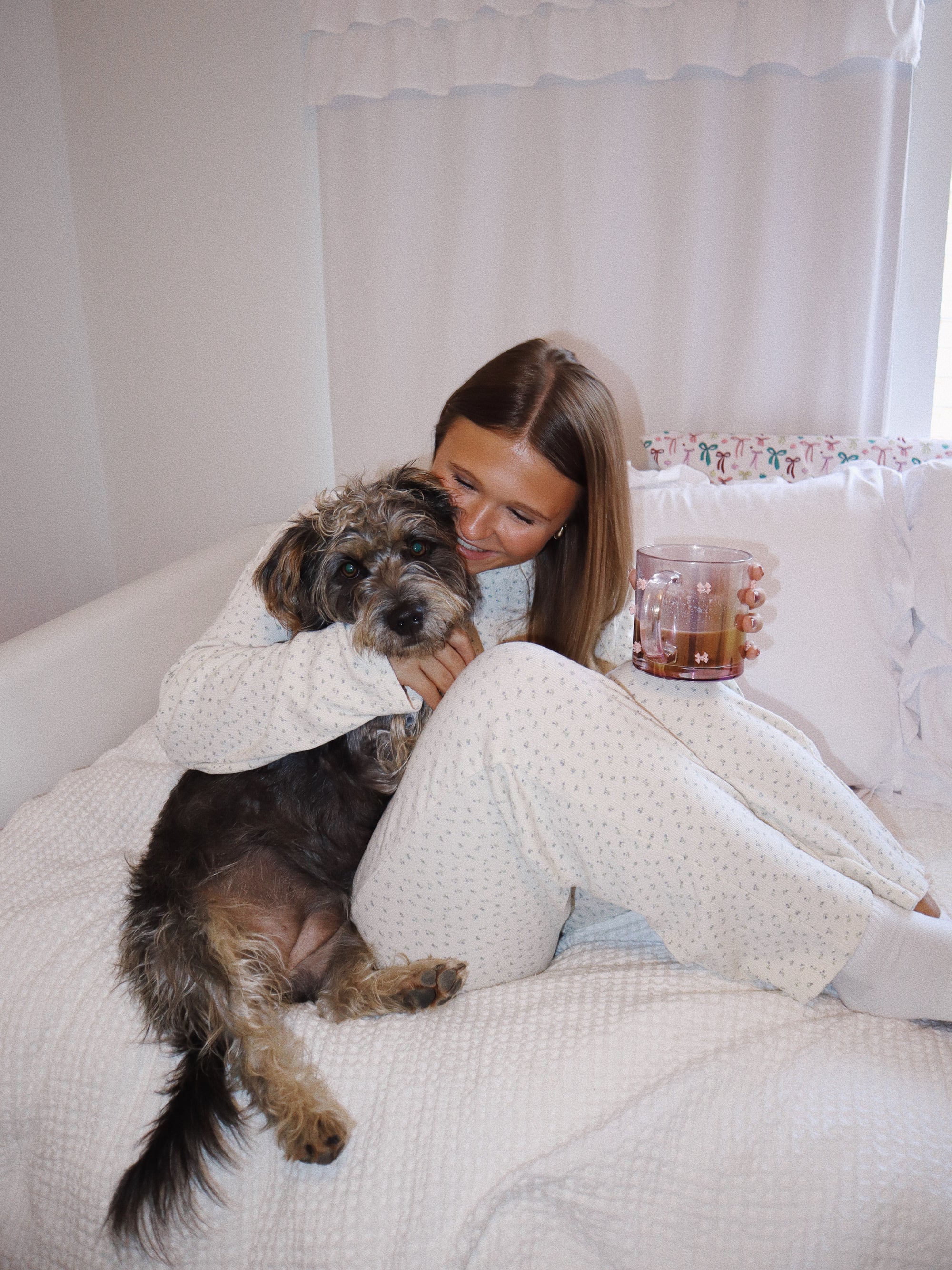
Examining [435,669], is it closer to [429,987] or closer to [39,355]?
[429,987]

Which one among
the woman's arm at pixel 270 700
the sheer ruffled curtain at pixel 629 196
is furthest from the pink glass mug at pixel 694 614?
the sheer ruffled curtain at pixel 629 196

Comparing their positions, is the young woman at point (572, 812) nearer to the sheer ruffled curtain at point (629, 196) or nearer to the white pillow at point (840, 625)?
the white pillow at point (840, 625)

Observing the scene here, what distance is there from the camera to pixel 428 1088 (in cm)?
116

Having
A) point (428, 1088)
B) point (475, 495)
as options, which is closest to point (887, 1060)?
point (428, 1088)

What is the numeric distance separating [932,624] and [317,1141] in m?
1.58

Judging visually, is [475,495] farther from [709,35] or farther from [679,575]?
[709,35]

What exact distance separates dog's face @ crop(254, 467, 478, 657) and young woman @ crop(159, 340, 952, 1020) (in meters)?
0.10

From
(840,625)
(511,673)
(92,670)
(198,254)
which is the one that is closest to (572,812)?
(511,673)

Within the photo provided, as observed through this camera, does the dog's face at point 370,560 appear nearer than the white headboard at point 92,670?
Yes

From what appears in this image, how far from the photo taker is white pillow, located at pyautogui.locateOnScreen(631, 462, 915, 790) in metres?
1.97

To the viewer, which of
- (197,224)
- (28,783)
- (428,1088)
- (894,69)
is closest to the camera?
(428,1088)

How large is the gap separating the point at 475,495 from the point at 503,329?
1478 mm

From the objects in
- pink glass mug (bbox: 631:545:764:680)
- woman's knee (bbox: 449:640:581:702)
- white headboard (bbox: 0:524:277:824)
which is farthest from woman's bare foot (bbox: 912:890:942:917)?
white headboard (bbox: 0:524:277:824)

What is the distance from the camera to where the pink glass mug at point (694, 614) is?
4.33 feet
